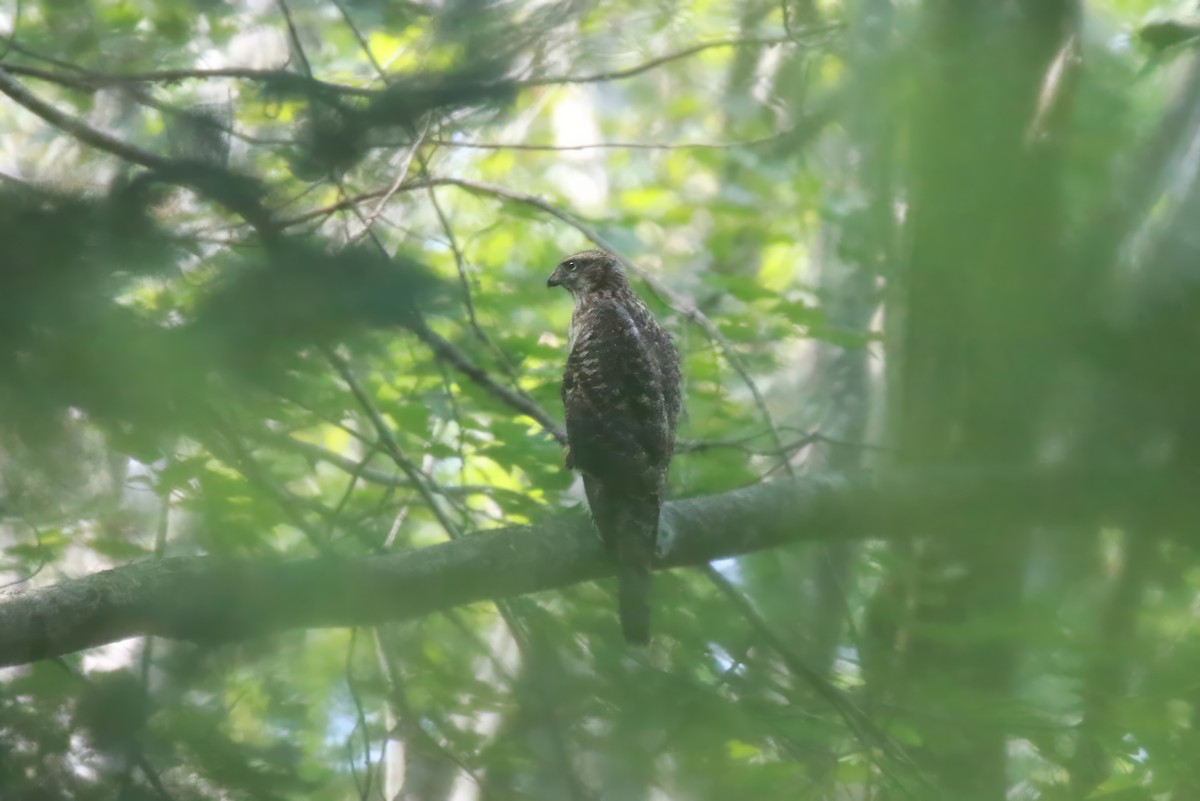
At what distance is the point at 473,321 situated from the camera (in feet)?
11.1

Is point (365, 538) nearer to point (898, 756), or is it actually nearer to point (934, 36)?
point (898, 756)

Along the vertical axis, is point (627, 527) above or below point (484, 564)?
above

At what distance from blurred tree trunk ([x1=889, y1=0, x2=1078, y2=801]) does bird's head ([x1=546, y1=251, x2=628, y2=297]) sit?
2423 millimetres

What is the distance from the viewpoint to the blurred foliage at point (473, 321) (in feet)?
3.97

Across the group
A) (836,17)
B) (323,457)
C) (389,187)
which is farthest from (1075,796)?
(836,17)

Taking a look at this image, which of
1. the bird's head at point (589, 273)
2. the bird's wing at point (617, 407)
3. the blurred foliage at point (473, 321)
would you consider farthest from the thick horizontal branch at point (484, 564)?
the bird's head at point (589, 273)

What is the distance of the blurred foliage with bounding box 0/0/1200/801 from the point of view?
1.21 metres

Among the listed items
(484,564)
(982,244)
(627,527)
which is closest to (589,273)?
(627,527)

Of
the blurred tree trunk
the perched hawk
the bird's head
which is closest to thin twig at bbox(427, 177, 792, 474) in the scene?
the bird's head

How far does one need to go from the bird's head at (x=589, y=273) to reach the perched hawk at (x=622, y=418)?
11 centimetres

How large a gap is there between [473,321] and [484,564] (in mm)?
884

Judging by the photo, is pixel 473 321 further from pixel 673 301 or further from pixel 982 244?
pixel 982 244

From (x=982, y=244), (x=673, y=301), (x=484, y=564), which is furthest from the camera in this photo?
(x=673, y=301)

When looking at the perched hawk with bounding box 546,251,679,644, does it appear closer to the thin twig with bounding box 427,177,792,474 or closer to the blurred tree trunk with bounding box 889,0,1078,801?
the thin twig with bounding box 427,177,792,474
